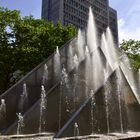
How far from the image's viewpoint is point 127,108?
441 inches

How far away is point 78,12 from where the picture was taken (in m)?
101

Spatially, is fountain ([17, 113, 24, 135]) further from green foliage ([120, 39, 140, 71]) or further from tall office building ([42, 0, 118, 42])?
tall office building ([42, 0, 118, 42])

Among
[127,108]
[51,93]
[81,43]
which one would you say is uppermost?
[81,43]

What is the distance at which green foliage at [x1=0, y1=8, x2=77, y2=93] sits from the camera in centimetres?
2214

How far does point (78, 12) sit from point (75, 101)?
9098cm

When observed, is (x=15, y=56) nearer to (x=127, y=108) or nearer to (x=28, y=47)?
(x=28, y=47)

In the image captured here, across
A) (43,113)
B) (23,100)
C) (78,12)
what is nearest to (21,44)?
(23,100)

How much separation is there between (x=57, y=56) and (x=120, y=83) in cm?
523

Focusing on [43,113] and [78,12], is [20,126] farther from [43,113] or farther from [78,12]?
[78,12]

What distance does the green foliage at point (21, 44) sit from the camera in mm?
22141

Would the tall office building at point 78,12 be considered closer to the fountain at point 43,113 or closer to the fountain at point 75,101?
the fountain at point 75,101

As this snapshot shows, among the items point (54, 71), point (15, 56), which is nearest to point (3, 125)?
point (54, 71)

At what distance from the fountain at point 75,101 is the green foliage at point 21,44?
599 cm

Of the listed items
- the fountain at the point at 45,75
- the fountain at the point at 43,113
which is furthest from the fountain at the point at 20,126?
the fountain at the point at 45,75
